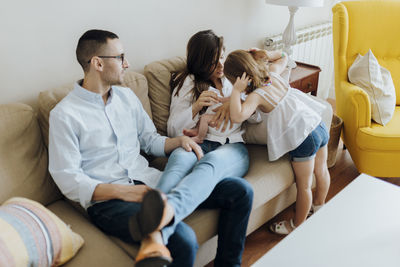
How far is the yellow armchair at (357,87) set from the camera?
2.16 m

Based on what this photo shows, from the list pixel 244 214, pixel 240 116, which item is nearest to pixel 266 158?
pixel 240 116

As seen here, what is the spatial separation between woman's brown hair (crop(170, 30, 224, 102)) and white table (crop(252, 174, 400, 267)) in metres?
0.86

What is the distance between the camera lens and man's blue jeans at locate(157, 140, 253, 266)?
1389 mm

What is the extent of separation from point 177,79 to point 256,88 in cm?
48

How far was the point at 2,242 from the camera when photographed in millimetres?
1115

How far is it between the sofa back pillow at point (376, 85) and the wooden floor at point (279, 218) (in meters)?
0.47

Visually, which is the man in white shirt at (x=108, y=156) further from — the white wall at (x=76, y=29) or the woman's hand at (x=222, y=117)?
the white wall at (x=76, y=29)

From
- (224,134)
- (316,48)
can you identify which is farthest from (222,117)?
(316,48)

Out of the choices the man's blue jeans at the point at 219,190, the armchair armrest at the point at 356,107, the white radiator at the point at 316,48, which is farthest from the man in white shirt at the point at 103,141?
the white radiator at the point at 316,48

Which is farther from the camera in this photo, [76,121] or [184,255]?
[76,121]

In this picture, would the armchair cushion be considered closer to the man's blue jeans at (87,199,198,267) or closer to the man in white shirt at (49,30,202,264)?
the man in white shirt at (49,30,202,264)

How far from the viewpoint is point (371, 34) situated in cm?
247

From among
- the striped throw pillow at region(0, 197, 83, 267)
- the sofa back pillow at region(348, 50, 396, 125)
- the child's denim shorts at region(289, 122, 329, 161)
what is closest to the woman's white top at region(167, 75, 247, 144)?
the child's denim shorts at region(289, 122, 329, 161)

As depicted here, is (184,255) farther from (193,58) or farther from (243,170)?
(193,58)
